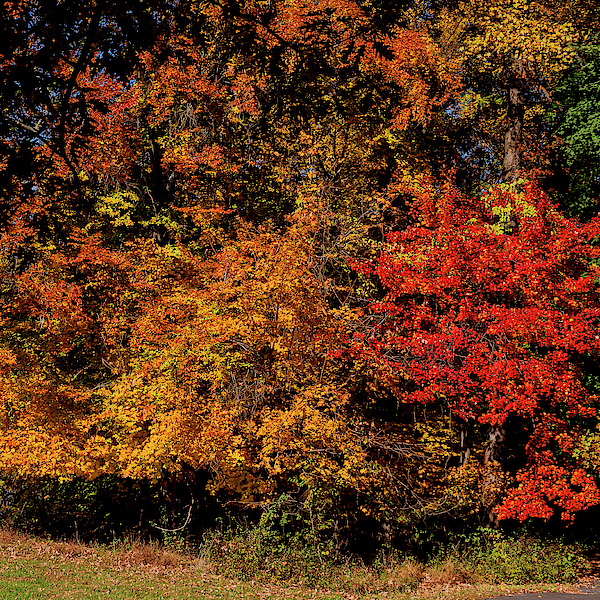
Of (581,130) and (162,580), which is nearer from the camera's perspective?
(162,580)

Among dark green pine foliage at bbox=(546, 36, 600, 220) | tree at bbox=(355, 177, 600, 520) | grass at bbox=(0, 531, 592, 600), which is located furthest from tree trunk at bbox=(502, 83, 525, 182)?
grass at bbox=(0, 531, 592, 600)

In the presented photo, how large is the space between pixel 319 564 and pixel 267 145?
42.9 feet

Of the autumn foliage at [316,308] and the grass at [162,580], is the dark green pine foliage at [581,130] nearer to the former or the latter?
the autumn foliage at [316,308]

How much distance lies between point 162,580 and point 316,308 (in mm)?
7000

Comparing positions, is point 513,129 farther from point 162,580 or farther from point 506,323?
point 162,580

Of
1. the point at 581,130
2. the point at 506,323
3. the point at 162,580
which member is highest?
the point at 581,130

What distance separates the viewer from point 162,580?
1353 centimetres

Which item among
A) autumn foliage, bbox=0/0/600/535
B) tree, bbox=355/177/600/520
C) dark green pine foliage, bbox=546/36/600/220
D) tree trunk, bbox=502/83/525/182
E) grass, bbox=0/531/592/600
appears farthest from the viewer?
tree trunk, bbox=502/83/525/182

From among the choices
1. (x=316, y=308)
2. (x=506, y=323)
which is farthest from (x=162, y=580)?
(x=506, y=323)

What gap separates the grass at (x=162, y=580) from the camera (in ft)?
39.8

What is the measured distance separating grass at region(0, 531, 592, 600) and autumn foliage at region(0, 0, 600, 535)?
164 centimetres

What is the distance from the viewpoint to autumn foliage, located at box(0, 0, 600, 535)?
13.6 metres

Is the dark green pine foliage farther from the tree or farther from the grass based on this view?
the grass

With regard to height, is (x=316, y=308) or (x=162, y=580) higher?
(x=316, y=308)
